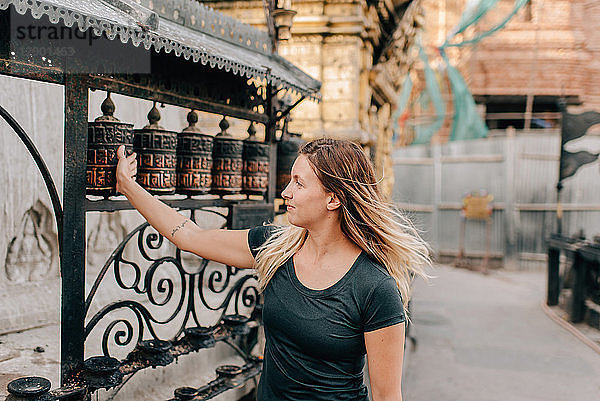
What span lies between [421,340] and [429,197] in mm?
7888

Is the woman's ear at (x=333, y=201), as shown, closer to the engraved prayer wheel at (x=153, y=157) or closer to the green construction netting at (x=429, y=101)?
the engraved prayer wheel at (x=153, y=157)

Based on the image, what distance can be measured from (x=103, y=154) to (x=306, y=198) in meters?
1.31

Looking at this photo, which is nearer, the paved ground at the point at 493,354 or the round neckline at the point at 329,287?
the round neckline at the point at 329,287

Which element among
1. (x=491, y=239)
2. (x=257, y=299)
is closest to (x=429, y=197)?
(x=491, y=239)

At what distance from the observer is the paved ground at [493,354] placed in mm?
5438

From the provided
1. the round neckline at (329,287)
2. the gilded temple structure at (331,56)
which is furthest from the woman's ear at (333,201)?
the gilded temple structure at (331,56)

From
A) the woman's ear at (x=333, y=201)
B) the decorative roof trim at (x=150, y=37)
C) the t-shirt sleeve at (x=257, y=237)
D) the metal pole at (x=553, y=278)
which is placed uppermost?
the decorative roof trim at (x=150, y=37)

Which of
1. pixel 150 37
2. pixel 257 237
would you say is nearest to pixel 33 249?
→ pixel 150 37

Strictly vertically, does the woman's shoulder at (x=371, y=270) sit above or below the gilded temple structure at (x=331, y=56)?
below

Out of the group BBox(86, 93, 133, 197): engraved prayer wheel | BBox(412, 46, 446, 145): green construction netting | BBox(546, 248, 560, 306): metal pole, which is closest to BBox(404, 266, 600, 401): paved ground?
BBox(546, 248, 560, 306): metal pole

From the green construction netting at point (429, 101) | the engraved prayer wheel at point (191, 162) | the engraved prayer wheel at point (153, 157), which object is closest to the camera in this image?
the engraved prayer wheel at point (153, 157)

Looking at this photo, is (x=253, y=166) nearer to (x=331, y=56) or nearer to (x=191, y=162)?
(x=191, y=162)

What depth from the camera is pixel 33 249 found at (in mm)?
5148

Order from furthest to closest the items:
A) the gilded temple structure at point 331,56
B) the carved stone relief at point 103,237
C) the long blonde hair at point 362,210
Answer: the gilded temple structure at point 331,56 → the carved stone relief at point 103,237 → the long blonde hair at point 362,210
